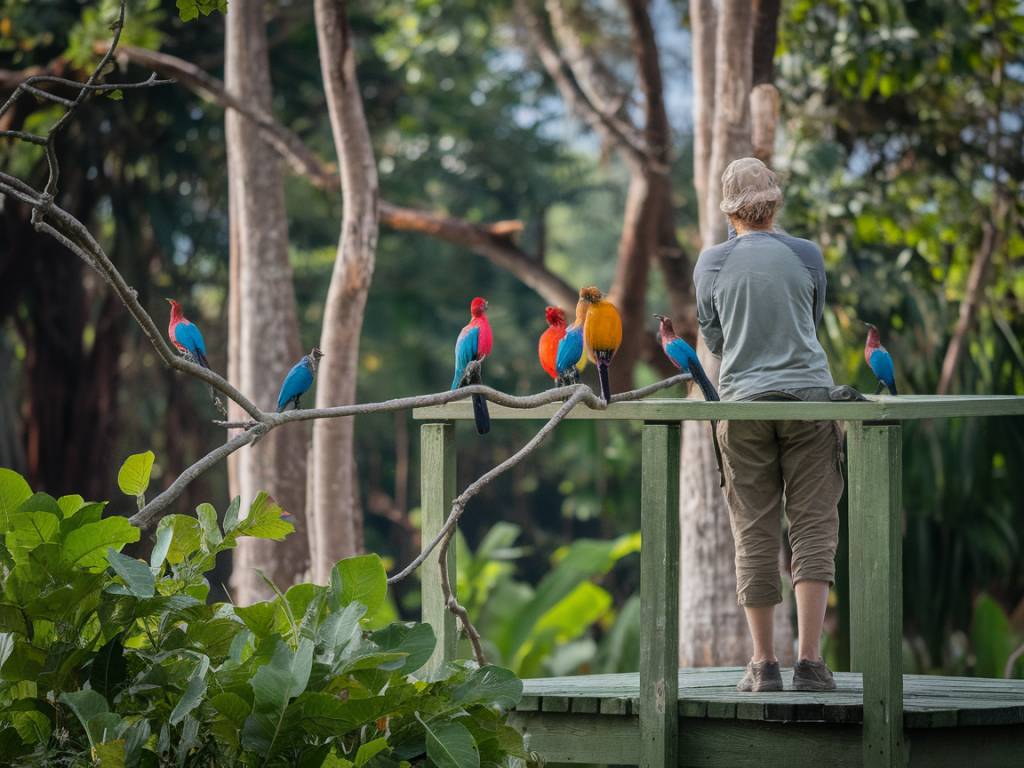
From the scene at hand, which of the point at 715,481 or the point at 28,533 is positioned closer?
the point at 28,533

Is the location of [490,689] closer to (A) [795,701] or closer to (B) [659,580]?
(B) [659,580]

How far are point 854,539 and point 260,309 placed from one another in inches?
204

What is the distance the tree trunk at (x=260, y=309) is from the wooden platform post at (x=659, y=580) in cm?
431

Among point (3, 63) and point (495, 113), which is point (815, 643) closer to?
point (3, 63)

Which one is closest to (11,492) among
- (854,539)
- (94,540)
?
(94,540)

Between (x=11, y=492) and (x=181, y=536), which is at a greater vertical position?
(x=11, y=492)

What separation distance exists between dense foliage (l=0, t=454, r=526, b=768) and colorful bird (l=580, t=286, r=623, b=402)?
4.01 feet

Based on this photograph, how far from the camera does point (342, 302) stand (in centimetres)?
796

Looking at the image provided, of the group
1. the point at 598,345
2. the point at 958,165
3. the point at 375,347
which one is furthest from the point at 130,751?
the point at 375,347

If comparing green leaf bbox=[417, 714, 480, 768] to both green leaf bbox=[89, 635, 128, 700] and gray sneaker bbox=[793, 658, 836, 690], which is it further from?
gray sneaker bbox=[793, 658, 836, 690]

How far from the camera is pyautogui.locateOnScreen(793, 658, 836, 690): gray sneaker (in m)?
4.65

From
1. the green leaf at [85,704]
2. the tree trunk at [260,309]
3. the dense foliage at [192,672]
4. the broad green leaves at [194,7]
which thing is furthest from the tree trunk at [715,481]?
the green leaf at [85,704]

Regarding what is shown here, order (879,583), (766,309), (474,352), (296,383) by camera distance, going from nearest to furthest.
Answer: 1. (879,583)
2. (766,309)
3. (474,352)
4. (296,383)

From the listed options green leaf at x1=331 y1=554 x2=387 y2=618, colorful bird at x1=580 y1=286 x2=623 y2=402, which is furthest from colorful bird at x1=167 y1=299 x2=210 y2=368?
green leaf at x1=331 y1=554 x2=387 y2=618
